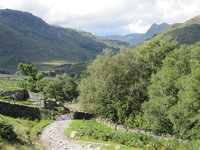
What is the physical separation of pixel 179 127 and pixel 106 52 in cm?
2626

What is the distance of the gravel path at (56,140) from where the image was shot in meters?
27.7

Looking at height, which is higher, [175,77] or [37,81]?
[175,77]

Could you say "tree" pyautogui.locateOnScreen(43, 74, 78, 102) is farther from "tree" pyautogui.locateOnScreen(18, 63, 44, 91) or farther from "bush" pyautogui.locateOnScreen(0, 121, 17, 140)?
"bush" pyautogui.locateOnScreen(0, 121, 17, 140)

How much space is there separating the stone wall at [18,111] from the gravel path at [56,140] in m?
6.67

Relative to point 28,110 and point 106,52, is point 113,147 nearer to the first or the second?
point 28,110

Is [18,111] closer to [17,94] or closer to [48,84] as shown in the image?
[17,94]

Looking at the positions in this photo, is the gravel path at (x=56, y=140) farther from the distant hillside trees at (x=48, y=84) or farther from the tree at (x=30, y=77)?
the tree at (x=30, y=77)

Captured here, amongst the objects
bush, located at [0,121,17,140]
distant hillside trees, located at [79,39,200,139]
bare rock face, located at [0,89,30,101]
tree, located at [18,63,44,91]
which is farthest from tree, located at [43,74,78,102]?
bush, located at [0,121,17,140]

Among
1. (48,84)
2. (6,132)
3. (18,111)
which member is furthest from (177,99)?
(48,84)

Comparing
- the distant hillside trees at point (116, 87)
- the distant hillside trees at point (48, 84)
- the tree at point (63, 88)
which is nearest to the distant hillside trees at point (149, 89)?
the distant hillside trees at point (116, 87)

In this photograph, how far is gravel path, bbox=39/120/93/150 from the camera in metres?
27.7

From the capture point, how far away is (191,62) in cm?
4791

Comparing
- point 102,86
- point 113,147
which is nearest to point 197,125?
point 113,147

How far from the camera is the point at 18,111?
42.9 metres
